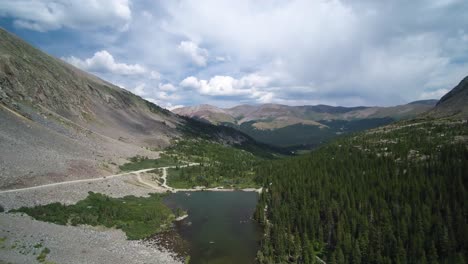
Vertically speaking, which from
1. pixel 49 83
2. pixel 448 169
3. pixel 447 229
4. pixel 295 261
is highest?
pixel 49 83

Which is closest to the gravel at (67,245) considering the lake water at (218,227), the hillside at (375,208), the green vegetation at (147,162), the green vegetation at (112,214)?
the green vegetation at (112,214)

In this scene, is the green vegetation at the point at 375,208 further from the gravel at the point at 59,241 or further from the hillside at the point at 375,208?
the gravel at the point at 59,241

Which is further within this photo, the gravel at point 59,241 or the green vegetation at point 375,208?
the green vegetation at point 375,208

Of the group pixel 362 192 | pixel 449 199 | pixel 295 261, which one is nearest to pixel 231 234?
pixel 295 261

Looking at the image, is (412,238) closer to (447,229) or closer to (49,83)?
(447,229)

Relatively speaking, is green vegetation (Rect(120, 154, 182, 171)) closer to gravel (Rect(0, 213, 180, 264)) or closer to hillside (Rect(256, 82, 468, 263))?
hillside (Rect(256, 82, 468, 263))

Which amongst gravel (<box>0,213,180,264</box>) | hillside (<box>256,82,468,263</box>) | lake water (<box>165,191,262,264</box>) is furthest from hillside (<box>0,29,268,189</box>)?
hillside (<box>256,82,468,263</box>)
